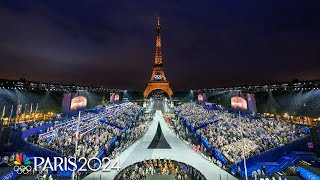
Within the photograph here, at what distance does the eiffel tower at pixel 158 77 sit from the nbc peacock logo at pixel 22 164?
216 ft

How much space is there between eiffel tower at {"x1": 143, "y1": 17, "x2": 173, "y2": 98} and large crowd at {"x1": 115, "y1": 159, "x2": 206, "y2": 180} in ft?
209

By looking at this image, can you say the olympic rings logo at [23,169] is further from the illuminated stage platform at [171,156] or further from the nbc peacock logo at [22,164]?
the illuminated stage platform at [171,156]

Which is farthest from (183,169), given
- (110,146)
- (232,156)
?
(110,146)

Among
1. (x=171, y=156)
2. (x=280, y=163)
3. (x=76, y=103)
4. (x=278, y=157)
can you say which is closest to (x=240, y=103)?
(x=278, y=157)

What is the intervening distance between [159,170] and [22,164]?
35.4 feet

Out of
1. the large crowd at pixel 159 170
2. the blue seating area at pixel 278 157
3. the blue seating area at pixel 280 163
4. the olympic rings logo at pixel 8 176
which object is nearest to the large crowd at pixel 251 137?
the blue seating area at pixel 278 157

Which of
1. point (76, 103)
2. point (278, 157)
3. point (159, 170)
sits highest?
point (76, 103)

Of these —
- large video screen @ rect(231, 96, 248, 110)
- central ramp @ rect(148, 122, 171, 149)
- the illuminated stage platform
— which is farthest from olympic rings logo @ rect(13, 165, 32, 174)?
large video screen @ rect(231, 96, 248, 110)

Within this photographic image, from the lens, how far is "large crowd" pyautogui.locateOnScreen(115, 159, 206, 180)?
14.0m

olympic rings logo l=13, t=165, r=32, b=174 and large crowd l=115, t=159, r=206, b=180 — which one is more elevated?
olympic rings logo l=13, t=165, r=32, b=174

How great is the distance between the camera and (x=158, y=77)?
82938 millimetres

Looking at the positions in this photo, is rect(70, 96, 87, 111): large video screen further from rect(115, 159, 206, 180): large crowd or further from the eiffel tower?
the eiffel tower

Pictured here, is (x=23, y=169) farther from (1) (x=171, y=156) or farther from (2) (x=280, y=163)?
(2) (x=280, y=163)

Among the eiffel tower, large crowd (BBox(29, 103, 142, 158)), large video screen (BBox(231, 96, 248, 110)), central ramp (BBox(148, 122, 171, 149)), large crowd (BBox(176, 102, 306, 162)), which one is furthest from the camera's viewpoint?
the eiffel tower
